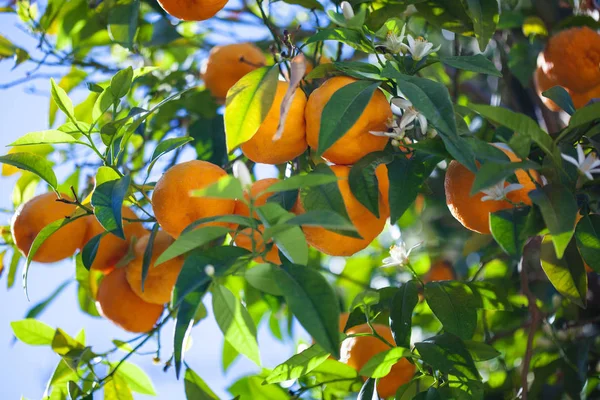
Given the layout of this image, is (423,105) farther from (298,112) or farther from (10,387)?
(10,387)

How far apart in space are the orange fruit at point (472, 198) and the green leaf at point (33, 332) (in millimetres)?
718

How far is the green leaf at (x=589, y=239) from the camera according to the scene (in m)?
0.72

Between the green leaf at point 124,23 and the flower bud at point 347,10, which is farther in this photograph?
the green leaf at point 124,23

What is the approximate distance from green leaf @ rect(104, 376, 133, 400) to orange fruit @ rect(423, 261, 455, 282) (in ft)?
2.72

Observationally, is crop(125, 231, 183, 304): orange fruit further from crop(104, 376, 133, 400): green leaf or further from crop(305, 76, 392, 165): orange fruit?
crop(305, 76, 392, 165): orange fruit

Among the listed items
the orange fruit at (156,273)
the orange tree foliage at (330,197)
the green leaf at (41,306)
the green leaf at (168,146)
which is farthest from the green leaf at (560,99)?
the green leaf at (41,306)

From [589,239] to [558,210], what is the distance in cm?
10

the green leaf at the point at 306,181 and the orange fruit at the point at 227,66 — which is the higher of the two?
the green leaf at the point at 306,181

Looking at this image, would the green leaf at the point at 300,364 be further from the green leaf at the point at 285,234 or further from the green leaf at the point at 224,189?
the green leaf at the point at 224,189

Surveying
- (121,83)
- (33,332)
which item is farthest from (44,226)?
(121,83)

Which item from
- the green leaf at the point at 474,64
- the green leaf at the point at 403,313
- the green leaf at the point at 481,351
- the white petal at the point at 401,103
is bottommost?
the green leaf at the point at 481,351

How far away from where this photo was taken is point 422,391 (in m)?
0.87

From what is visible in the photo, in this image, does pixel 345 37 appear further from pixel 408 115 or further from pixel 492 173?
pixel 492 173

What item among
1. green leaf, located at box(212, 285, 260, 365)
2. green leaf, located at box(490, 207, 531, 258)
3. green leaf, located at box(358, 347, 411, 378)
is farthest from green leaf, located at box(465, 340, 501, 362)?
green leaf, located at box(212, 285, 260, 365)
